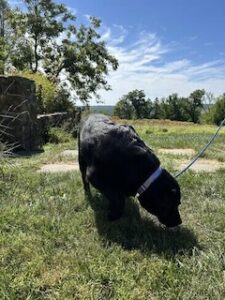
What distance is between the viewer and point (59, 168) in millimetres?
6441

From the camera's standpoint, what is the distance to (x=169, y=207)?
3600mm

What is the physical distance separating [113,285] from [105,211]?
1385mm

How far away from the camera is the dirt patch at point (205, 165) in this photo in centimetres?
626

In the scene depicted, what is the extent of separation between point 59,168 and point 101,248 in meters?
3.18

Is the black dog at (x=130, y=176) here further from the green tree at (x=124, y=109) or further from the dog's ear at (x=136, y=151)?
the green tree at (x=124, y=109)

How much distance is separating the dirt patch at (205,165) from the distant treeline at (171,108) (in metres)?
58.9

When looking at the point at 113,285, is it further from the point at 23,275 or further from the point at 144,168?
the point at 144,168

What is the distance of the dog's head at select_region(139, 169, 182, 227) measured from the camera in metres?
3.56

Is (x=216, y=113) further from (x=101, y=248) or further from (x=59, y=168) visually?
(x=101, y=248)

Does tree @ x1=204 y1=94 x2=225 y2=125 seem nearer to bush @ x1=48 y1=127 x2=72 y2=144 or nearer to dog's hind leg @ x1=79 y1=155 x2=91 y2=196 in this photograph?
bush @ x1=48 y1=127 x2=72 y2=144

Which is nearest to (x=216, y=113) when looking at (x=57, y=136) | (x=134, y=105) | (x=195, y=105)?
(x=195, y=105)

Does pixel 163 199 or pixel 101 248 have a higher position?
pixel 163 199

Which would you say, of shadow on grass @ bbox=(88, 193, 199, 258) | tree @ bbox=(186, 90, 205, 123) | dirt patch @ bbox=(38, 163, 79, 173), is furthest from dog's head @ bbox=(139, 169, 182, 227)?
tree @ bbox=(186, 90, 205, 123)

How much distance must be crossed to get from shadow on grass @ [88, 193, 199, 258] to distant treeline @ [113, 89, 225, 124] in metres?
62.2
